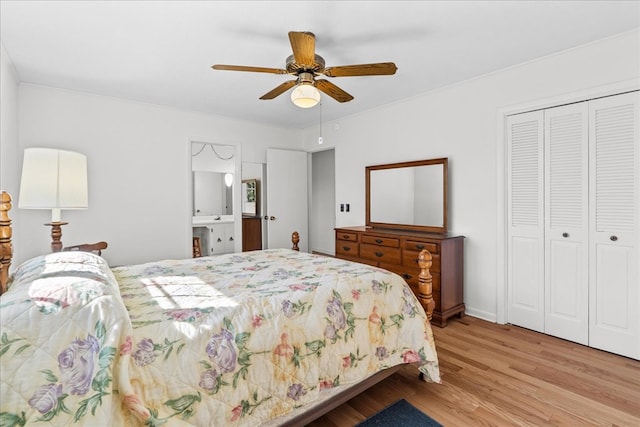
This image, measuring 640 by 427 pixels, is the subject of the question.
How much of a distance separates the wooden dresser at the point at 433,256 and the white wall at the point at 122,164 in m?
2.41

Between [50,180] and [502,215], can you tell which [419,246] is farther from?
[50,180]

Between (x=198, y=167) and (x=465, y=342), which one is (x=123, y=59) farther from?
(x=465, y=342)

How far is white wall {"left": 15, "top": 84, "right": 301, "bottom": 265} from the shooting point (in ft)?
11.0

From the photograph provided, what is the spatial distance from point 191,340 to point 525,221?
3009 millimetres

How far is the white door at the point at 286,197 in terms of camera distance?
5082 mm

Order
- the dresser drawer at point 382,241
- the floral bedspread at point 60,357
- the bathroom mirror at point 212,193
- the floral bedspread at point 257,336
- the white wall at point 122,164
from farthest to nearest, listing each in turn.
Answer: the bathroom mirror at point 212,193
the dresser drawer at point 382,241
the white wall at point 122,164
the floral bedspread at point 257,336
the floral bedspread at point 60,357

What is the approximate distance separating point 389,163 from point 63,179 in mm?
3276

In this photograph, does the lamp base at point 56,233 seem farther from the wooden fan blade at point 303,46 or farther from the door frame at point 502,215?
the door frame at point 502,215

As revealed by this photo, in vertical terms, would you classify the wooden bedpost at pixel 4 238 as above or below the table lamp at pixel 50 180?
below

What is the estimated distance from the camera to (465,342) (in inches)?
109

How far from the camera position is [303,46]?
6.59 ft

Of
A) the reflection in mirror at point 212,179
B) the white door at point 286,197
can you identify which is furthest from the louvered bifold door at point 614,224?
the reflection in mirror at point 212,179

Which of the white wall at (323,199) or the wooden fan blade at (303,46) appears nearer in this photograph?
the wooden fan blade at (303,46)

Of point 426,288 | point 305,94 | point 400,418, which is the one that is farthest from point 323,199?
point 400,418
